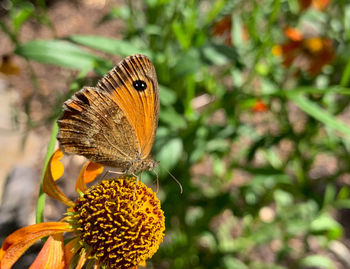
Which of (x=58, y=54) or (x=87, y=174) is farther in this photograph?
(x=58, y=54)

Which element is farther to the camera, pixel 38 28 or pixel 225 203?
pixel 38 28

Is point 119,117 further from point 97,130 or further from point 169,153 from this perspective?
point 169,153

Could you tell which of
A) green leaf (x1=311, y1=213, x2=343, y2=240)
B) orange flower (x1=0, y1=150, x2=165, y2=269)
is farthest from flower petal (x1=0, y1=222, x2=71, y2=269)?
green leaf (x1=311, y1=213, x2=343, y2=240)

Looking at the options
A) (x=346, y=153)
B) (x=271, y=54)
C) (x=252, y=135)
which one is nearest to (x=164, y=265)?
(x=252, y=135)

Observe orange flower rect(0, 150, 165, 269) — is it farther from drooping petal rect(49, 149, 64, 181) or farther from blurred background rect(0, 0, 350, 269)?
blurred background rect(0, 0, 350, 269)

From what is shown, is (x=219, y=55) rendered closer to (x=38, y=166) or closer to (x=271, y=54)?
(x=271, y=54)

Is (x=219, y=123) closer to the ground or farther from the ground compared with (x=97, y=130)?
closer to the ground

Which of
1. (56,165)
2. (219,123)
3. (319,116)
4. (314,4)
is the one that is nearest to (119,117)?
(56,165)
